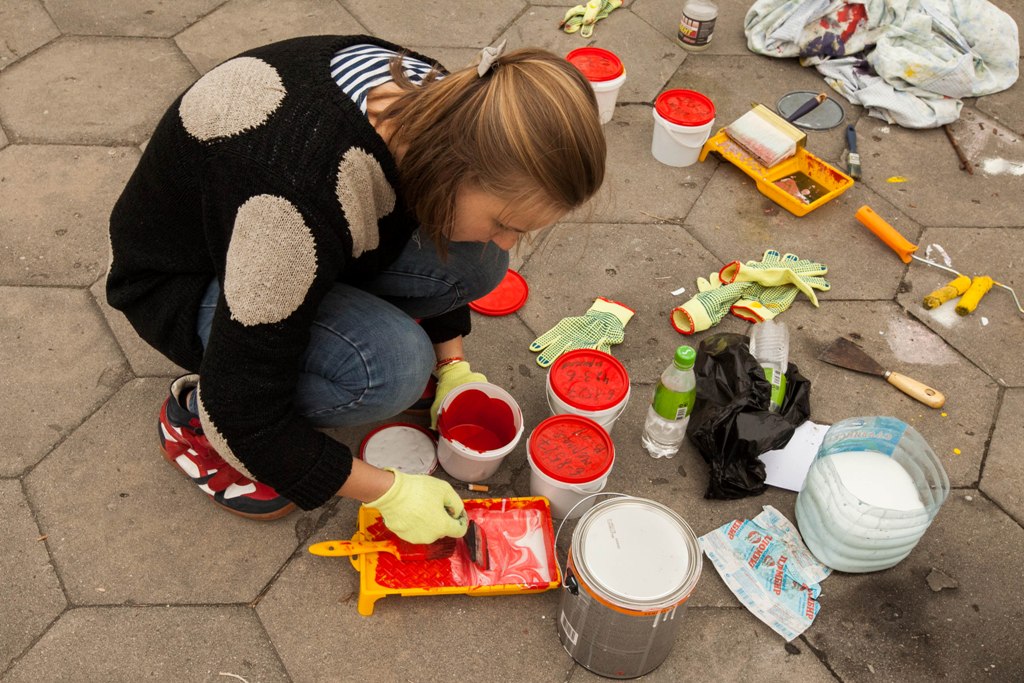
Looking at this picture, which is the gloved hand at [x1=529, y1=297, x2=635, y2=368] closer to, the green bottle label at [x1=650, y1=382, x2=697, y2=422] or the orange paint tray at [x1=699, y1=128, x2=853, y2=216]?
the green bottle label at [x1=650, y1=382, x2=697, y2=422]

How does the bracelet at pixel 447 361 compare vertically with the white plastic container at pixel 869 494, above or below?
above

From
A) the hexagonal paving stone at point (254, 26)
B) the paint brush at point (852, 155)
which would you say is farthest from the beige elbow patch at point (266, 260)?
the paint brush at point (852, 155)

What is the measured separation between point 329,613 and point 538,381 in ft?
3.13

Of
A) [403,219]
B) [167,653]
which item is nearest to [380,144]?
[403,219]

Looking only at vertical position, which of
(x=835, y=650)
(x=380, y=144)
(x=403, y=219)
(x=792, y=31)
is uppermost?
(x=380, y=144)

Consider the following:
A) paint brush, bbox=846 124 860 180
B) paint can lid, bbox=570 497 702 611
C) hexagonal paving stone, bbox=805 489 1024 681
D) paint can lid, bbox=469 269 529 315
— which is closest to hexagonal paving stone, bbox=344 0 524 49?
paint can lid, bbox=469 269 529 315

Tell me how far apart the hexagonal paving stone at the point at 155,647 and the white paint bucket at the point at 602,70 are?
2.32 m

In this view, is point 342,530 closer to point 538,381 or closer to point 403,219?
point 538,381

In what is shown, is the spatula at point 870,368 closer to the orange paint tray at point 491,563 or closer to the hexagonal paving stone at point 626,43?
the orange paint tray at point 491,563

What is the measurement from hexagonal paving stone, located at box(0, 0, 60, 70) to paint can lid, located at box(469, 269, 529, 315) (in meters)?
2.34

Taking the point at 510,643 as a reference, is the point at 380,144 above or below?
above

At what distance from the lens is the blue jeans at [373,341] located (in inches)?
78.4

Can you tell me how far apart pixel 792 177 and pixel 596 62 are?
90 cm

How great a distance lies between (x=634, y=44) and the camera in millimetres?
3984
